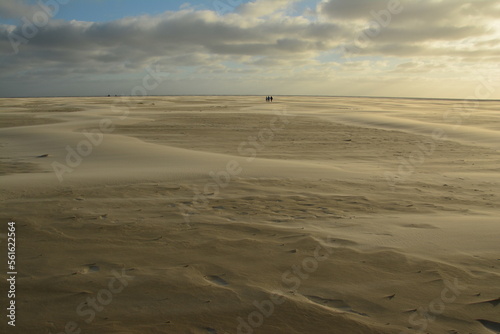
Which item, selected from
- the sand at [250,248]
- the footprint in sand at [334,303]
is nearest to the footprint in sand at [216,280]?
the sand at [250,248]

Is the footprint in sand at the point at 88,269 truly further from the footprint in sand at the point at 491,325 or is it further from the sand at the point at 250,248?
the footprint in sand at the point at 491,325

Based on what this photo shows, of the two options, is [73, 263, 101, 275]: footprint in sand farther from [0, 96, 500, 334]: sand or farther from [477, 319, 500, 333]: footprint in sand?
[477, 319, 500, 333]: footprint in sand

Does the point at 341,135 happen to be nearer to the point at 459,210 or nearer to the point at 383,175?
the point at 383,175

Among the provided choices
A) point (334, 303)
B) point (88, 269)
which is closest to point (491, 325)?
point (334, 303)

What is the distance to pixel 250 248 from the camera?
480cm

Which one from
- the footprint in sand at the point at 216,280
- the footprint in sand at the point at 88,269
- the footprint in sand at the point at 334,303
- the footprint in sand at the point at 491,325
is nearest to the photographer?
the footprint in sand at the point at 491,325

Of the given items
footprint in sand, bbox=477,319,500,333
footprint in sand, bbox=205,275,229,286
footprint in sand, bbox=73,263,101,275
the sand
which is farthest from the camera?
footprint in sand, bbox=73,263,101,275

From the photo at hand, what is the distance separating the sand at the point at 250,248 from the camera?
3.38m

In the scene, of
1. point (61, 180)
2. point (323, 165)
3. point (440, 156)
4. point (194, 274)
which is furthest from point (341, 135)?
point (194, 274)

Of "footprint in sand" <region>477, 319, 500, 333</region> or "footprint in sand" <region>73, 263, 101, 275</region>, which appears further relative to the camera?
"footprint in sand" <region>73, 263, 101, 275</region>

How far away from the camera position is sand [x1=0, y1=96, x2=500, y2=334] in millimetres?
3375

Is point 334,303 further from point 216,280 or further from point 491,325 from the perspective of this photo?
point 491,325

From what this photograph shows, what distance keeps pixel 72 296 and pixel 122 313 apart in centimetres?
61

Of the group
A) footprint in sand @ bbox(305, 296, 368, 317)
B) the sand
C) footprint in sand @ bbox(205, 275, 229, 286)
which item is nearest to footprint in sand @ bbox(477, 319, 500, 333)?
the sand
